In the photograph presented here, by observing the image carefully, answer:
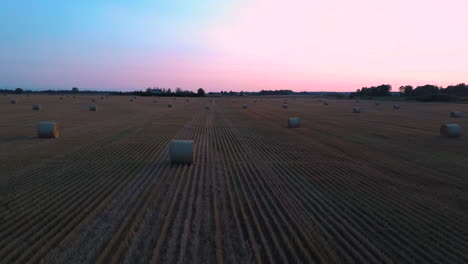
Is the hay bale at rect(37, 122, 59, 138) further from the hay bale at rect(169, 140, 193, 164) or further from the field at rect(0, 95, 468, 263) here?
the hay bale at rect(169, 140, 193, 164)

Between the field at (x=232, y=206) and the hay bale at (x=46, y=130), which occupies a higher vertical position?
the hay bale at (x=46, y=130)

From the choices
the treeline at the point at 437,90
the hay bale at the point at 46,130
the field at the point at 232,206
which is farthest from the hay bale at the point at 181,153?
the treeline at the point at 437,90

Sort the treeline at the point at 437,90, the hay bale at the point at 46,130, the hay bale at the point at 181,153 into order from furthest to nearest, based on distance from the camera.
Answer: the treeline at the point at 437,90, the hay bale at the point at 46,130, the hay bale at the point at 181,153

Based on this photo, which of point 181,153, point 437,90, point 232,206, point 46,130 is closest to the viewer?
point 232,206

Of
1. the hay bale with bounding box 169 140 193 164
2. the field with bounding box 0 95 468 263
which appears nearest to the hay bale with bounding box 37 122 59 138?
the field with bounding box 0 95 468 263

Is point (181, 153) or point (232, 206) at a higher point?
point (181, 153)

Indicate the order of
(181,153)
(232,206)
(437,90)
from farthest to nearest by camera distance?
(437,90)
(181,153)
(232,206)

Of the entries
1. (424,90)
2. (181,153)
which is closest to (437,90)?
(424,90)

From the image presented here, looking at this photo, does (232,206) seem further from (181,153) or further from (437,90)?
(437,90)

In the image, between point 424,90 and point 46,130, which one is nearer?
point 46,130

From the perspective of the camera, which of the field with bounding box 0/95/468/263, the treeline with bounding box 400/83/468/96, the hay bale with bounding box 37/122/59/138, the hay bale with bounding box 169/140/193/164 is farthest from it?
the treeline with bounding box 400/83/468/96

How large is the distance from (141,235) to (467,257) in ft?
19.1

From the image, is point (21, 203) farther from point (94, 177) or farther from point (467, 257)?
point (467, 257)

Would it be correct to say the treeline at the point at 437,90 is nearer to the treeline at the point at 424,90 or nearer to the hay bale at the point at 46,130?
the treeline at the point at 424,90
